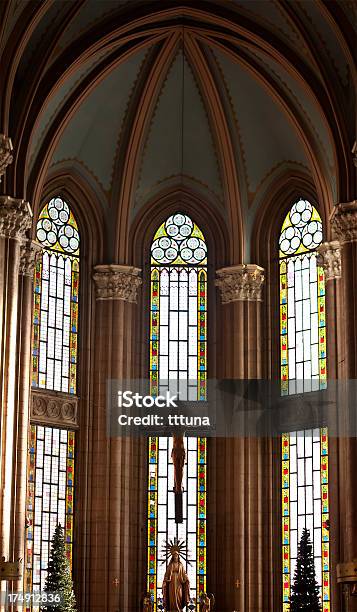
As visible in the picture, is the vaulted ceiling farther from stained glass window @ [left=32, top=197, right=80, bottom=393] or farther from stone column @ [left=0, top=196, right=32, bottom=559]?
stained glass window @ [left=32, top=197, right=80, bottom=393]

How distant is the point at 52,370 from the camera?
41.1 metres

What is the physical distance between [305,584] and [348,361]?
6.57 m

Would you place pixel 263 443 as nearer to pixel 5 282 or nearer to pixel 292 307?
pixel 292 307

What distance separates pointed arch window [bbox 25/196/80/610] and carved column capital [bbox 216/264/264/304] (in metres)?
4.75

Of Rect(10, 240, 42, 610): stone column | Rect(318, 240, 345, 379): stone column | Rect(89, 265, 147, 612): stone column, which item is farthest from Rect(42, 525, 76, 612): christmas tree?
Rect(318, 240, 345, 379): stone column

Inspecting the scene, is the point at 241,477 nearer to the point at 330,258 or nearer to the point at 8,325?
the point at 330,258

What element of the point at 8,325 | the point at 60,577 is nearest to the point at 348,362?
the point at 8,325

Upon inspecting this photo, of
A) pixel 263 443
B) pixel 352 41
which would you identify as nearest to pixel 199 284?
pixel 263 443

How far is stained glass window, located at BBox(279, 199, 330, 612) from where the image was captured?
39688 mm

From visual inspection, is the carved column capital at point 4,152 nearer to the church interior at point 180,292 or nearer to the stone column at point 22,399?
the church interior at point 180,292

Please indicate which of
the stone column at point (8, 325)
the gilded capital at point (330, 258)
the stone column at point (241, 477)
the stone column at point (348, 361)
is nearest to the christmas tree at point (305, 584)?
the stone column at point (348, 361)

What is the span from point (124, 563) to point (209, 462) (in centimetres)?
410

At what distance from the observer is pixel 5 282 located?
35.1 m

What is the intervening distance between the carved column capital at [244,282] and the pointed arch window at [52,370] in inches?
187
